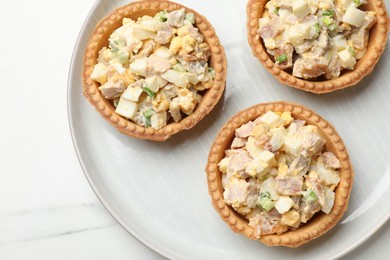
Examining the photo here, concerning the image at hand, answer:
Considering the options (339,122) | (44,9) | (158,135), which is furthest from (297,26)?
(44,9)

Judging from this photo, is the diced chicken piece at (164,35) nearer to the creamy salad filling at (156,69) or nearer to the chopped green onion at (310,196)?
the creamy salad filling at (156,69)

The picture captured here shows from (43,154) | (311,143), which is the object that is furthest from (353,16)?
(43,154)

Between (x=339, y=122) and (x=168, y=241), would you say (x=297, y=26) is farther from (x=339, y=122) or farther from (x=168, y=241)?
(x=168, y=241)

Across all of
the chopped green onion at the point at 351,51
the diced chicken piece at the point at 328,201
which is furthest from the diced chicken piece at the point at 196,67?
the diced chicken piece at the point at 328,201

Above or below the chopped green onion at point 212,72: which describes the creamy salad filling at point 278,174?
below

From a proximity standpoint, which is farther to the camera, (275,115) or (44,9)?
(44,9)

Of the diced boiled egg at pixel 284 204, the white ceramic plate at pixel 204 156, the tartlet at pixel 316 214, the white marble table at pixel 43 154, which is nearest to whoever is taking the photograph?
the diced boiled egg at pixel 284 204
